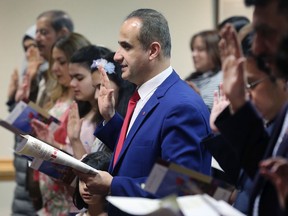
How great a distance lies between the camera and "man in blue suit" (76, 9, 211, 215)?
99.2 inches

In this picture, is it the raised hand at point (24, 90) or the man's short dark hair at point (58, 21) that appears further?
the man's short dark hair at point (58, 21)

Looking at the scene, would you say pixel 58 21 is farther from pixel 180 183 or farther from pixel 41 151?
pixel 180 183

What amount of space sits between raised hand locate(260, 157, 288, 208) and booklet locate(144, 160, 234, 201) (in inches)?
10.3

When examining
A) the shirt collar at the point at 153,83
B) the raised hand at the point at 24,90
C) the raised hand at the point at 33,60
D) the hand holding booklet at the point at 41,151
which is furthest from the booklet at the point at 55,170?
the raised hand at the point at 33,60

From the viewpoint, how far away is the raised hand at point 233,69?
6.05 feet

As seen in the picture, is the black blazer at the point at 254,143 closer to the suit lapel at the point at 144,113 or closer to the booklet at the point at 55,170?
the suit lapel at the point at 144,113

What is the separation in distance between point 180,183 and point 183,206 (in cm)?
8

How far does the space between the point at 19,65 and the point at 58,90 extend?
5.32 feet

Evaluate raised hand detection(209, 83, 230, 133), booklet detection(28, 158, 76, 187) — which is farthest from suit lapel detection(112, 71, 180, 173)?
raised hand detection(209, 83, 230, 133)

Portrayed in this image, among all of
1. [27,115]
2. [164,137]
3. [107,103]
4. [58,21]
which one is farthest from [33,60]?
[164,137]

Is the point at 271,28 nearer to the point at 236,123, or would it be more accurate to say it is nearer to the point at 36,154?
the point at 236,123

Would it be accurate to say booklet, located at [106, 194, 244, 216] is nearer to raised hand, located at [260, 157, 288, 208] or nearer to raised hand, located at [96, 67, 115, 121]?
raised hand, located at [260, 157, 288, 208]

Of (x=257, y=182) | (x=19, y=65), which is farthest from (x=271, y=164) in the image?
(x=19, y=65)

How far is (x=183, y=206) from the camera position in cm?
183
